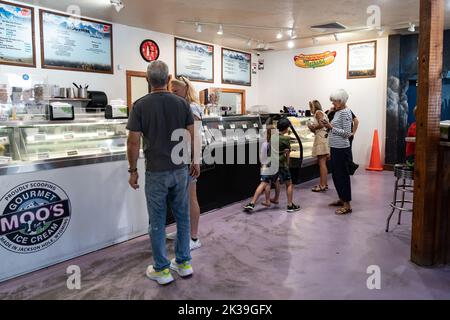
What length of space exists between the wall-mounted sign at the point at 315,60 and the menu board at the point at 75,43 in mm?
5000

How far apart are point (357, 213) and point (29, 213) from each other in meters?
3.85

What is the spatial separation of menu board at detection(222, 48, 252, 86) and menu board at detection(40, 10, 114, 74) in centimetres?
329

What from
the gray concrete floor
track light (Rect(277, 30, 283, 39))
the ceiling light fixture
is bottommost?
the gray concrete floor

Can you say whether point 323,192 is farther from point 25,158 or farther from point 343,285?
point 25,158

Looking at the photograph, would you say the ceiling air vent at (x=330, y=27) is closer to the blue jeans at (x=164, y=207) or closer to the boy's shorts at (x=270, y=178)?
the boy's shorts at (x=270, y=178)

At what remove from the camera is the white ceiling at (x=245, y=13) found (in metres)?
5.65

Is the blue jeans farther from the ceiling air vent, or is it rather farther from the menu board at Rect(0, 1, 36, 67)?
the ceiling air vent

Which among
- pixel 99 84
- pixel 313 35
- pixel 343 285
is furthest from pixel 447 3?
pixel 99 84

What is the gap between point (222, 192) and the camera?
5.17 m

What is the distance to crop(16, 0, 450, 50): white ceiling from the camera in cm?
565

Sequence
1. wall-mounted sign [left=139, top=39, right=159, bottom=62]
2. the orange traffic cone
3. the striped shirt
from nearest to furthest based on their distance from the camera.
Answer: the striped shirt < wall-mounted sign [left=139, top=39, right=159, bottom=62] < the orange traffic cone

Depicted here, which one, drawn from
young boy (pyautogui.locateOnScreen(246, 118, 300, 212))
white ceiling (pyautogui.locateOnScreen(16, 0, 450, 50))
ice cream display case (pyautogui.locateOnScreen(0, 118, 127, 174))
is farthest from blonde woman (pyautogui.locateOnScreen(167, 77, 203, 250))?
white ceiling (pyautogui.locateOnScreen(16, 0, 450, 50))

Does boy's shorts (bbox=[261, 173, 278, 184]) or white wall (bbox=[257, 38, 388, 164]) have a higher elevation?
white wall (bbox=[257, 38, 388, 164])
